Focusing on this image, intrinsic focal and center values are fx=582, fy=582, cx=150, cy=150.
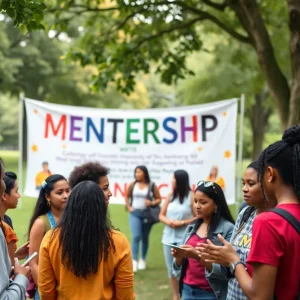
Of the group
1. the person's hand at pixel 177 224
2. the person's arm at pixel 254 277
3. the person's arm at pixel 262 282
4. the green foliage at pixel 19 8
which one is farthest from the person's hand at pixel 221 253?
the person's hand at pixel 177 224

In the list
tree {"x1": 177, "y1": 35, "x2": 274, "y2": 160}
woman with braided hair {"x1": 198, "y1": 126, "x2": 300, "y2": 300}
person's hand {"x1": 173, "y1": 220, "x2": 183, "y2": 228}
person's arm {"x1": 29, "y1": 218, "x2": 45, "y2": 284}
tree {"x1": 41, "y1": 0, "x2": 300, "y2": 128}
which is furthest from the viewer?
tree {"x1": 177, "y1": 35, "x2": 274, "y2": 160}

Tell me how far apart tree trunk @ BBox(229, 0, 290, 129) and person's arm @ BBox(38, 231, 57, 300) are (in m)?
6.22

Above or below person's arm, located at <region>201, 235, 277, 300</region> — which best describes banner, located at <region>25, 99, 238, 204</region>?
above

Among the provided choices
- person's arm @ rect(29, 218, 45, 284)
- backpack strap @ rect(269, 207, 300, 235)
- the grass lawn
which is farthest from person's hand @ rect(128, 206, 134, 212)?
backpack strap @ rect(269, 207, 300, 235)

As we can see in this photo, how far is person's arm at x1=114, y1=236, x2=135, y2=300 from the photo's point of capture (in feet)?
11.3

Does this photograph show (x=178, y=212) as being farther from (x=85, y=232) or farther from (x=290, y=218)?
(x=290, y=218)

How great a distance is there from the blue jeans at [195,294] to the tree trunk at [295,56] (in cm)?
415

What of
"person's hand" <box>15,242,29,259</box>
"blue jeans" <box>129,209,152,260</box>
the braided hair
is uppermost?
the braided hair

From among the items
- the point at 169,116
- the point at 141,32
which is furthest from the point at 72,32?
the point at 169,116

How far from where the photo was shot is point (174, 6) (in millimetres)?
11094

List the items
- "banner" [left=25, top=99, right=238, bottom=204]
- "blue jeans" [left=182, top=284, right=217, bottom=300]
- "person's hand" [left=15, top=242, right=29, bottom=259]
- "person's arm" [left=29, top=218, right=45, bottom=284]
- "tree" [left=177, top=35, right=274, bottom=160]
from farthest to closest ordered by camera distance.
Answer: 1. "tree" [left=177, top=35, right=274, bottom=160]
2. "banner" [left=25, top=99, right=238, bottom=204]
3. "blue jeans" [left=182, top=284, right=217, bottom=300]
4. "person's hand" [left=15, top=242, right=29, bottom=259]
5. "person's arm" [left=29, top=218, right=45, bottom=284]

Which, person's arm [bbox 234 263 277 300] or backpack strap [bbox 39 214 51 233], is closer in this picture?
person's arm [bbox 234 263 277 300]

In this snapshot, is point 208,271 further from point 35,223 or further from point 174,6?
point 174,6

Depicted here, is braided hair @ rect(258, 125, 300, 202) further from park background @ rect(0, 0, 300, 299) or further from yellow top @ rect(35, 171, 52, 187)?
yellow top @ rect(35, 171, 52, 187)
